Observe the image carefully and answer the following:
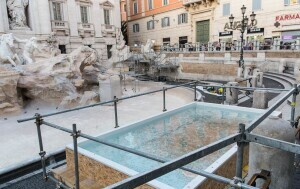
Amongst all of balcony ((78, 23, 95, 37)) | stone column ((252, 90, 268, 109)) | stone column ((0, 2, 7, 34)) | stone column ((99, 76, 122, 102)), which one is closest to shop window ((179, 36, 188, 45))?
balcony ((78, 23, 95, 37))

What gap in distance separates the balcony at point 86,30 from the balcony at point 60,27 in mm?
1596

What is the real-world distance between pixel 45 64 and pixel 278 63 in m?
16.8

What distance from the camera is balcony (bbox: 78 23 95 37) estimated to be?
28141 mm

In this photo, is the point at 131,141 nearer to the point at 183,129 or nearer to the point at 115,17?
the point at 183,129

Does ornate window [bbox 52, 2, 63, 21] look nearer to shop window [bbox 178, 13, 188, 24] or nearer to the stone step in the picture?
shop window [bbox 178, 13, 188, 24]

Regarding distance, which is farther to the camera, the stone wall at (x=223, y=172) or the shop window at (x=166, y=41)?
the shop window at (x=166, y=41)

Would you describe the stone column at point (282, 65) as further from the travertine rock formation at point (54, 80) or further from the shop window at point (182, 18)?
the shop window at point (182, 18)

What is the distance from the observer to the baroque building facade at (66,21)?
75.6 ft

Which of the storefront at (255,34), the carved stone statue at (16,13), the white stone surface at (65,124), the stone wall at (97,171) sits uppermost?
the carved stone statue at (16,13)

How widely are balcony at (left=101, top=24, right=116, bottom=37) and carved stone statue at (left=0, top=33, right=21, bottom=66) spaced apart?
16169 millimetres

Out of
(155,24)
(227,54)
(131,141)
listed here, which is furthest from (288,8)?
(131,141)

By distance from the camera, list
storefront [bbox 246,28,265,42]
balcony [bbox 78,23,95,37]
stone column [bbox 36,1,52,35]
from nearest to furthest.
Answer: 1. stone column [bbox 36,1,52,35]
2. storefront [bbox 246,28,265,42]
3. balcony [bbox 78,23,95,37]

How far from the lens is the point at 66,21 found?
88.1 feet

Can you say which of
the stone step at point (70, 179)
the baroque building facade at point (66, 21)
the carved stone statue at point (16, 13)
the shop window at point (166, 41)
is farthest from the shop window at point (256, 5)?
the stone step at point (70, 179)
